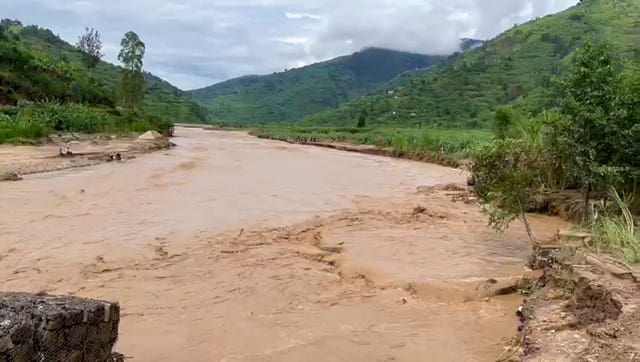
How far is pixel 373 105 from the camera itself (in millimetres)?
91688

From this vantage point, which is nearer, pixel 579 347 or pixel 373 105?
pixel 579 347

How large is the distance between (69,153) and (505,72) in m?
70.6

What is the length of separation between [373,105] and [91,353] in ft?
291

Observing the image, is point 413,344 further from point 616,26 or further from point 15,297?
point 616,26

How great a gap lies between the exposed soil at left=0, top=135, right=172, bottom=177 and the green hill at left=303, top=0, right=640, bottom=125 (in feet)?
147

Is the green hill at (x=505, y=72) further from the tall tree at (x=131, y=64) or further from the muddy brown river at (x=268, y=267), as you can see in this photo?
the muddy brown river at (x=268, y=267)

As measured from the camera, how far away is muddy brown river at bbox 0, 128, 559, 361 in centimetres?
695

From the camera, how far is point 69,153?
25.6 metres

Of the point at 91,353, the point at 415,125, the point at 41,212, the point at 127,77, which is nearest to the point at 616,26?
the point at 415,125

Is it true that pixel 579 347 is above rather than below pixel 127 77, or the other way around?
below

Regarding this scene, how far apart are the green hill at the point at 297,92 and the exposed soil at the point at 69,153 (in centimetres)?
10432

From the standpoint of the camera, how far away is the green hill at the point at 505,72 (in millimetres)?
74812

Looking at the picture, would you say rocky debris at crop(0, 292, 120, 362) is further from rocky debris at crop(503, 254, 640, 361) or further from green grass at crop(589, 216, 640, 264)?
green grass at crop(589, 216, 640, 264)

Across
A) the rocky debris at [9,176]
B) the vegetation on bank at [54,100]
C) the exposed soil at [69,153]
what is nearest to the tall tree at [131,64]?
the vegetation on bank at [54,100]
